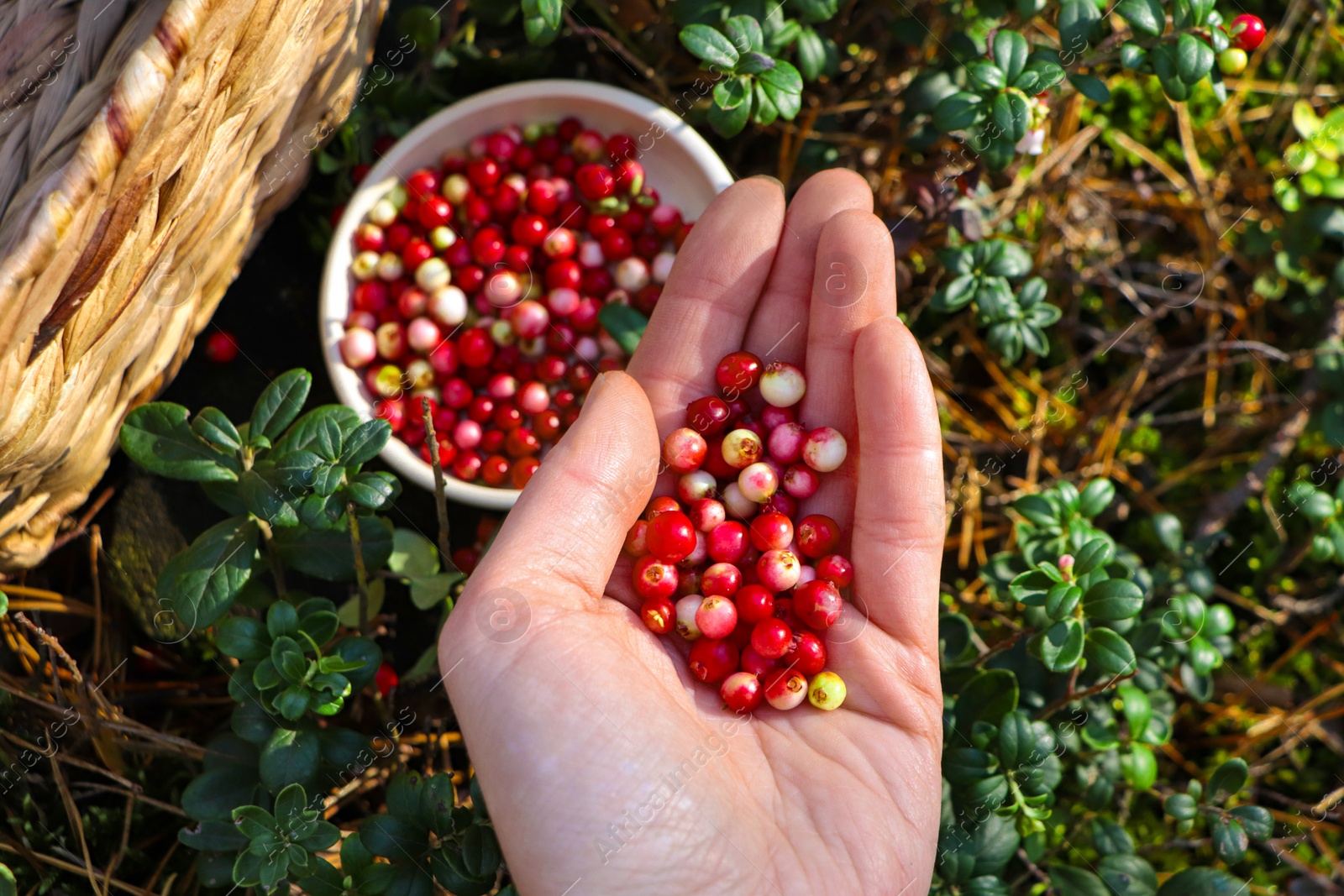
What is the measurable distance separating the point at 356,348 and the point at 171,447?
733 millimetres

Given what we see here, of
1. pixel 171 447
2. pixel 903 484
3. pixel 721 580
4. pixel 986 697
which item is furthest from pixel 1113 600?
pixel 171 447

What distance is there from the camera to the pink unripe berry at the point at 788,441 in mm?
2131

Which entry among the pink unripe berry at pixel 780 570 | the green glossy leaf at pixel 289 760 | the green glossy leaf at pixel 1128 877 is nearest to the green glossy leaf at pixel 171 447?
the green glossy leaf at pixel 289 760

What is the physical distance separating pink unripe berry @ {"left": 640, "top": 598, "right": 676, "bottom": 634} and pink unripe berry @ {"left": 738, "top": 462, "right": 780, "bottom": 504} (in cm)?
32

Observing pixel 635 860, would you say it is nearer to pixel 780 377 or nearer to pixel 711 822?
pixel 711 822

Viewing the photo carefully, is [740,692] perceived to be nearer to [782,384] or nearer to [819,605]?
[819,605]

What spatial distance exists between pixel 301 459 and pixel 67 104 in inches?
28.4

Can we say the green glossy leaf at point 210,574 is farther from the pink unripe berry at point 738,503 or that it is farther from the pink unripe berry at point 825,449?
the pink unripe berry at point 825,449

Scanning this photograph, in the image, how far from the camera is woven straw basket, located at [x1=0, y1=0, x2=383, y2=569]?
4.69 ft

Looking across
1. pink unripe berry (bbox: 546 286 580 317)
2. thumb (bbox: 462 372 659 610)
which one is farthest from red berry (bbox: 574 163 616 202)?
thumb (bbox: 462 372 659 610)

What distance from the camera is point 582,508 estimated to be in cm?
175

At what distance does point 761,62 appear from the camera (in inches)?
83.1

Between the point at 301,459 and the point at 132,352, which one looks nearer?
the point at 301,459

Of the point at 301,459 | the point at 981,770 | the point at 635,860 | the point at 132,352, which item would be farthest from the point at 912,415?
the point at 132,352
